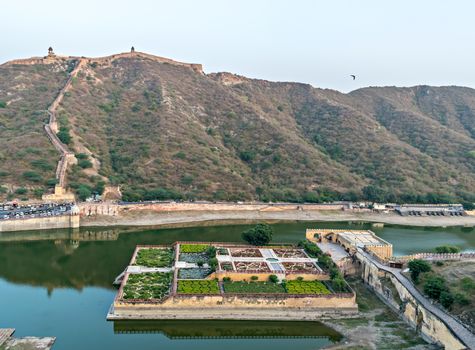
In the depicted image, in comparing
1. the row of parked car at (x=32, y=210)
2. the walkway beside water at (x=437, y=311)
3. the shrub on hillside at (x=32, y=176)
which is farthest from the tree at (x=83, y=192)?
the walkway beside water at (x=437, y=311)

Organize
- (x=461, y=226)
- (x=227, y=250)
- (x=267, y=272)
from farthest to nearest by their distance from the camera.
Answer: (x=461, y=226) < (x=227, y=250) < (x=267, y=272)

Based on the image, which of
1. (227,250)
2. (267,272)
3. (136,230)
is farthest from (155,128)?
(267,272)

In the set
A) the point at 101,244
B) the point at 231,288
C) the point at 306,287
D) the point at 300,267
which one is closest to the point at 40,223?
the point at 101,244

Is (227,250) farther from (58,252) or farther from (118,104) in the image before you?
(118,104)

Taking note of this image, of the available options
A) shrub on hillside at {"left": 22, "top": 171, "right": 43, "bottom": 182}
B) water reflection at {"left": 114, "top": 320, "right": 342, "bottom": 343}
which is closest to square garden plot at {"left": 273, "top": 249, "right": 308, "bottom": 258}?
water reflection at {"left": 114, "top": 320, "right": 342, "bottom": 343}

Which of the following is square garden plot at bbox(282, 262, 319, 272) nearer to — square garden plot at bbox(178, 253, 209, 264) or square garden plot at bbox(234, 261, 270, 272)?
Answer: square garden plot at bbox(234, 261, 270, 272)

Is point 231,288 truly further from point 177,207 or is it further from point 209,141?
point 209,141
